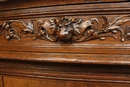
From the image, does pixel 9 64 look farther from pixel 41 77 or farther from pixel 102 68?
pixel 102 68

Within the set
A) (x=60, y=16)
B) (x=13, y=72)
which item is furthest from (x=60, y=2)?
(x=13, y=72)

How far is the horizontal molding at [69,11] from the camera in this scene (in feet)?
1.21

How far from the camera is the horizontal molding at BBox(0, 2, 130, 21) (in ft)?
1.21

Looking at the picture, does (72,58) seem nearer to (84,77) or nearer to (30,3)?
(84,77)

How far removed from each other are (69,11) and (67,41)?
0.07 metres

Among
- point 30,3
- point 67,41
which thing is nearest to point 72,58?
point 67,41

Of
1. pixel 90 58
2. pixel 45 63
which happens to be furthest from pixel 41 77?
pixel 90 58

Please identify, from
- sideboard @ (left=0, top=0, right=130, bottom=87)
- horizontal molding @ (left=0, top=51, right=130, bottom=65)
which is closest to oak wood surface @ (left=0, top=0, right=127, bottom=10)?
sideboard @ (left=0, top=0, right=130, bottom=87)

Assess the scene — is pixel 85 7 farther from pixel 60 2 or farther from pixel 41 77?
pixel 41 77

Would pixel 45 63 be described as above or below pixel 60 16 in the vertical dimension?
below

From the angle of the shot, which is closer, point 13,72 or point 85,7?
point 85,7

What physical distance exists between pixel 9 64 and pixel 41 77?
11cm

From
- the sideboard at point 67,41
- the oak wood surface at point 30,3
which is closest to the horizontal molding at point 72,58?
the sideboard at point 67,41

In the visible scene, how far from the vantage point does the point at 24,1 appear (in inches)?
17.3
